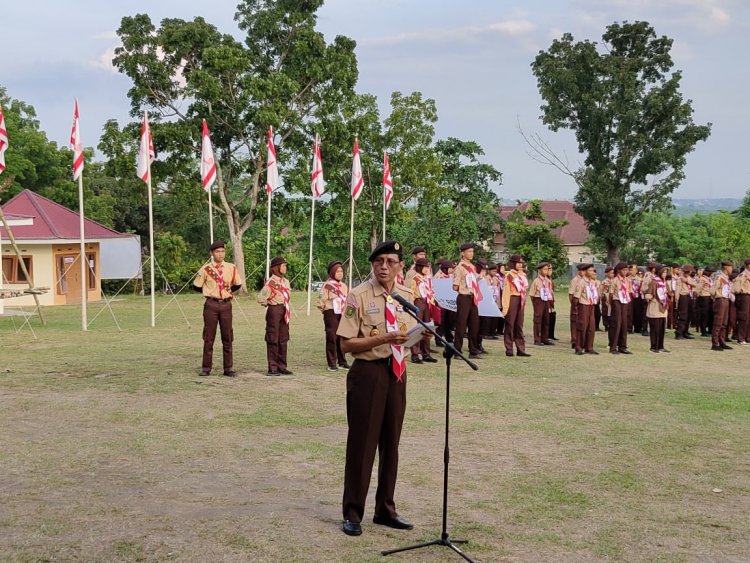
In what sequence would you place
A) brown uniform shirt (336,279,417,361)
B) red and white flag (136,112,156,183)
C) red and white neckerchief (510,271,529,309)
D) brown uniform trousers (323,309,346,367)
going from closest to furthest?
brown uniform shirt (336,279,417,361) < brown uniform trousers (323,309,346,367) < red and white neckerchief (510,271,529,309) < red and white flag (136,112,156,183)

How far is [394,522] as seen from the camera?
6.05 meters

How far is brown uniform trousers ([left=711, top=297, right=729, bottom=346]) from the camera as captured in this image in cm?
1851

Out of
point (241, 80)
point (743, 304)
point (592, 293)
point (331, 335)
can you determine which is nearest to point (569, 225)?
point (241, 80)

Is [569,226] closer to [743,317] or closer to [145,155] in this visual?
[743,317]

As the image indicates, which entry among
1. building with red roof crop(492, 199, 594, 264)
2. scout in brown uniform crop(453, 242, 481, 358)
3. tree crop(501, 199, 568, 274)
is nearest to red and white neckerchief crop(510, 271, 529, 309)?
scout in brown uniform crop(453, 242, 481, 358)

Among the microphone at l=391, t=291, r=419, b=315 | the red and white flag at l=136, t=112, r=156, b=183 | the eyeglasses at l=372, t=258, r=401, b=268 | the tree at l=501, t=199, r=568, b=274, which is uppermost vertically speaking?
the red and white flag at l=136, t=112, r=156, b=183

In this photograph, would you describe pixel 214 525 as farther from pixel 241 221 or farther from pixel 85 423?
pixel 241 221

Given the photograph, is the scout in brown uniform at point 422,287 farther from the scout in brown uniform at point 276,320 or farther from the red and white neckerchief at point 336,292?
the scout in brown uniform at point 276,320

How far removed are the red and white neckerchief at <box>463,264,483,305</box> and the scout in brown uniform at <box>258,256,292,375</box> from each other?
3.83 meters

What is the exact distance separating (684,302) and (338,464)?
1497 centimetres

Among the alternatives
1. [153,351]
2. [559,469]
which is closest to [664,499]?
[559,469]

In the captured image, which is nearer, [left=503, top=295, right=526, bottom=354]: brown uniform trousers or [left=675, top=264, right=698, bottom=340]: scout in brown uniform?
[left=503, top=295, right=526, bottom=354]: brown uniform trousers

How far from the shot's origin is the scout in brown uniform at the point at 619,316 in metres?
17.3

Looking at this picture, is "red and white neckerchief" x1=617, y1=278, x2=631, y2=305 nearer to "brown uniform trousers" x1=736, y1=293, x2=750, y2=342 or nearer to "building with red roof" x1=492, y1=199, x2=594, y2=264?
"brown uniform trousers" x1=736, y1=293, x2=750, y2=342
